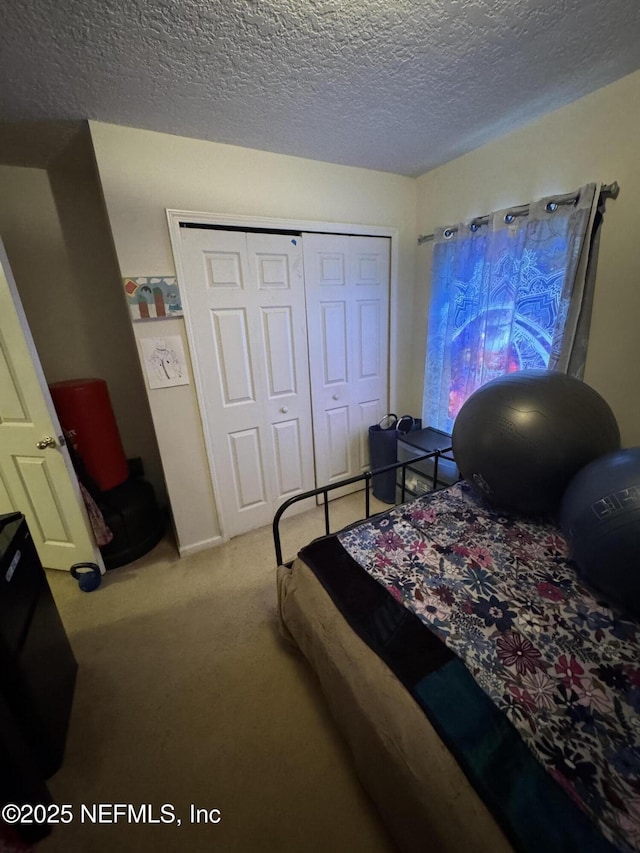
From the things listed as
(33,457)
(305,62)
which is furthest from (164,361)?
(305,62)

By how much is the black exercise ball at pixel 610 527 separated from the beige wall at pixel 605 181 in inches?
30.0

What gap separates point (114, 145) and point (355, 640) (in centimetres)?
246

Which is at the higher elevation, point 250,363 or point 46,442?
point 250,363

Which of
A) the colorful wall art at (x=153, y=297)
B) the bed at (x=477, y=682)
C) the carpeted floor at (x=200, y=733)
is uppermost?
the colorful wall art at (x=153, y=297)

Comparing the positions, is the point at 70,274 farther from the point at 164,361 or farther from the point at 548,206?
the point at 548,206

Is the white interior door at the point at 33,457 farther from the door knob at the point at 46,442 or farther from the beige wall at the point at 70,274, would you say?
the beige wall at the point at 70,274

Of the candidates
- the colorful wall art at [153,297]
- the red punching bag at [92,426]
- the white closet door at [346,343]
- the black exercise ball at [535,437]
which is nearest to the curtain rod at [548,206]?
the white closet door at [346,343]

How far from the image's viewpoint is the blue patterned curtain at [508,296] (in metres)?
1.72

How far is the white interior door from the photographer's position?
165 centimetres

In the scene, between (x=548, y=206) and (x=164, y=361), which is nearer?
(x=548, y=206)

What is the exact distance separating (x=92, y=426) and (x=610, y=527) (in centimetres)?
261

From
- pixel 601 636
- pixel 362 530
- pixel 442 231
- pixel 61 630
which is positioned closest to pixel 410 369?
pixel 442 231

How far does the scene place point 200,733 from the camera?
51.1 inches

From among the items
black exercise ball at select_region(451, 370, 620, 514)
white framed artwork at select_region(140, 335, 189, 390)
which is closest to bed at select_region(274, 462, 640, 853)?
black exercise ball at select_region(451, 370, 620, 514)
